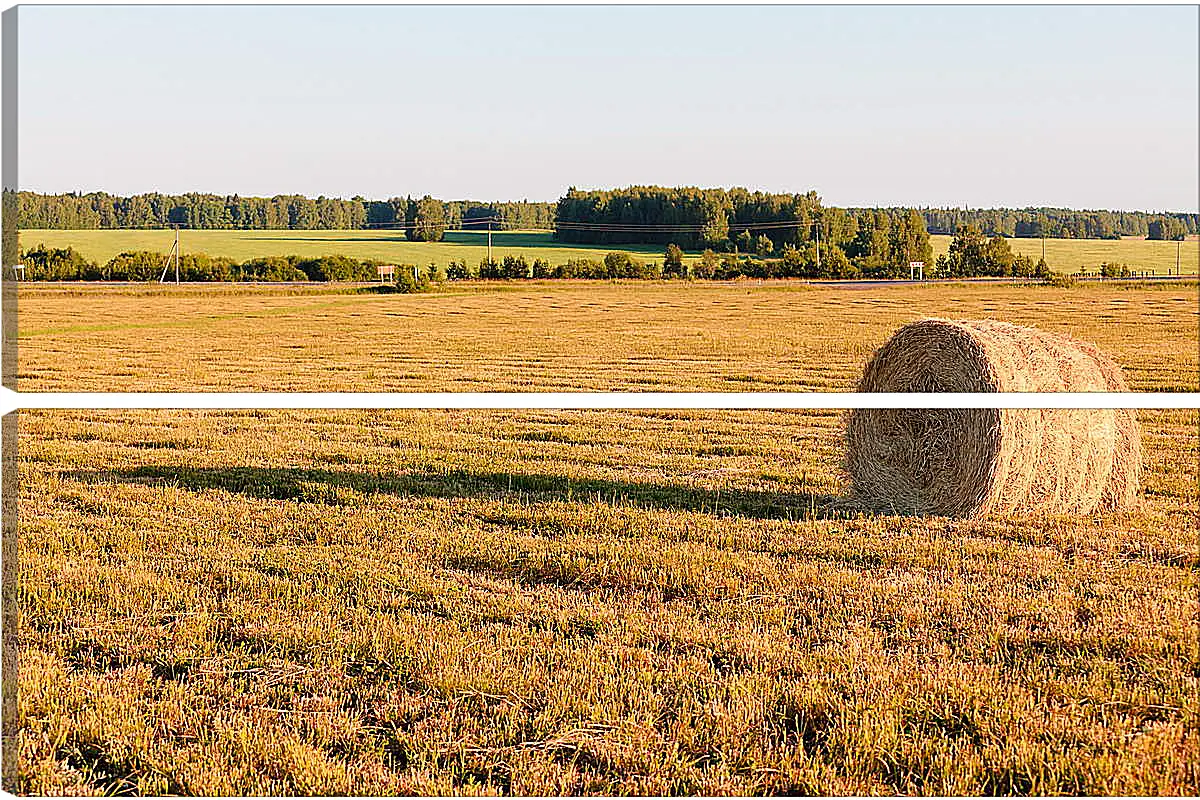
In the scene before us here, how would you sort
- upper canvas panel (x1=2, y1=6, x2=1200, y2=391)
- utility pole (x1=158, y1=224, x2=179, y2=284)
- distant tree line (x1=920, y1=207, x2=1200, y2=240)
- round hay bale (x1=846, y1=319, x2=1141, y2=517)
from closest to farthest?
round hay bale (x1=846, y1=319, x2=1141, y2=517) → upper canvas panel (x1=2, y1=6, x2=1200, y2=391) → distant tree line (x1=920, y1=207, x2=1200, y2=240) → utility pole (x1=158, y1=224, x2=179, y2=284)

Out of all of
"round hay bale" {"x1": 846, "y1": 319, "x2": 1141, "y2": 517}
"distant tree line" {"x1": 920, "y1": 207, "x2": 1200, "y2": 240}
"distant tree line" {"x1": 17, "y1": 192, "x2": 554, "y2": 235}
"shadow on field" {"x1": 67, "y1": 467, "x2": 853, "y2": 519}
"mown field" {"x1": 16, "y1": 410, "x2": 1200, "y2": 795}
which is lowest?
"mown field" {"x1": 16, "y1": 410, "x2": 1200, "y2": 795}

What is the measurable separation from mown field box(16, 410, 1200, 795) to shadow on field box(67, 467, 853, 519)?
0.07ft

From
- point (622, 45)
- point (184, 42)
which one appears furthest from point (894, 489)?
point (184, 42)

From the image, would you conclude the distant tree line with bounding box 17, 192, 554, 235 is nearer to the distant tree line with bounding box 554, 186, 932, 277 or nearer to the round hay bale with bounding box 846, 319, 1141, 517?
the distant tree line with bounding box 554, 186, 932, 277

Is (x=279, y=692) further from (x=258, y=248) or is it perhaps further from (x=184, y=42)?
(x=184, y=42)

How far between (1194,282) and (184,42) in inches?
733

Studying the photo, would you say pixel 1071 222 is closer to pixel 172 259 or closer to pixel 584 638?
pixel 584 638

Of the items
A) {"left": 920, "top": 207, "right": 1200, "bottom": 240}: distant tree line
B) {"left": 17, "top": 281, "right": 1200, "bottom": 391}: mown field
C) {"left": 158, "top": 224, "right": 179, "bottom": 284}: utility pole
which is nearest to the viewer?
{"left": 920, "top": 207, "right": 1200, "bottom": 240}: distant tree line

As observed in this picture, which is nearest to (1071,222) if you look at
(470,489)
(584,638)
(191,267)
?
(470,489)

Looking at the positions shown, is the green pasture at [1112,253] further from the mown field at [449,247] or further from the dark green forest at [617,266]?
the dark green forest at [617,266]

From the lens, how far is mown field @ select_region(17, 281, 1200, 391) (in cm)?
973

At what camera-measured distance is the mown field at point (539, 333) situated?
9734 mm

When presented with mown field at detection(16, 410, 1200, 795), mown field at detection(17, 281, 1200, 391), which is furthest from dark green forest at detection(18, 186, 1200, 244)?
mown field at detection(16, 410, 1200, 795)

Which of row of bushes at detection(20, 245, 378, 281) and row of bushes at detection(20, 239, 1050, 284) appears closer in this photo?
row of bushes at detection(20, 245, 378, 281)
